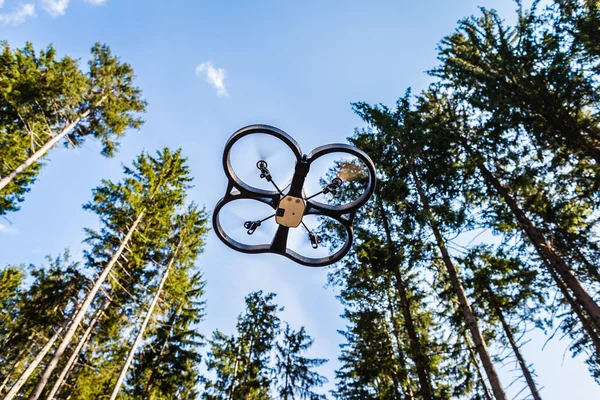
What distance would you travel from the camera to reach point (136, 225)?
36.8 feet

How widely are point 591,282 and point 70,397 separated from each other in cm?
1977

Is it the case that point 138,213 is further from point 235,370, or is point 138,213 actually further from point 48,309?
point 235,370

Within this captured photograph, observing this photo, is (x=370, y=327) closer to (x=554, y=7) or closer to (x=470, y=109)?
(x=470, y=109)

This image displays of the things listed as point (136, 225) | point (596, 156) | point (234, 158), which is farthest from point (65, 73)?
point (596, 156)

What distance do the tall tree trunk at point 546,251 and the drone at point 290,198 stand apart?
7070mm

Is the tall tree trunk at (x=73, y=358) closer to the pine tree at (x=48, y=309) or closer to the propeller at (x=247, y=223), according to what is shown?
the pine tree at (x=48, y=309)

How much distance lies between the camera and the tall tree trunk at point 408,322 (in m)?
7.07

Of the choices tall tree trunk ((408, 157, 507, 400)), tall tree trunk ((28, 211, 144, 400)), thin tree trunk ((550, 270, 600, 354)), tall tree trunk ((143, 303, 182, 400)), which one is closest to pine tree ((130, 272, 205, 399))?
tall tree trunk ((143, 303, 182, 400))

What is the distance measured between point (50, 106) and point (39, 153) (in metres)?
2.86

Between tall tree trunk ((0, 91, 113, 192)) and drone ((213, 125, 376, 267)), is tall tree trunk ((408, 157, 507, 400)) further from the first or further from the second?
tall tree trunk ((0, 91, 113, 192))

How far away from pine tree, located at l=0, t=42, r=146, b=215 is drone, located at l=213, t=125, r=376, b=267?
10705 millimetres

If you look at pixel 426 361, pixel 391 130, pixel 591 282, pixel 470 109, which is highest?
pixel 470 109

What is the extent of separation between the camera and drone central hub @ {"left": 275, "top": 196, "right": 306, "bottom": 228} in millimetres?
2646

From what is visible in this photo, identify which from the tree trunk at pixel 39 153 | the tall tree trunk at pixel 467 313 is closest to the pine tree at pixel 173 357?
the tree trunk at pixel 39 153
